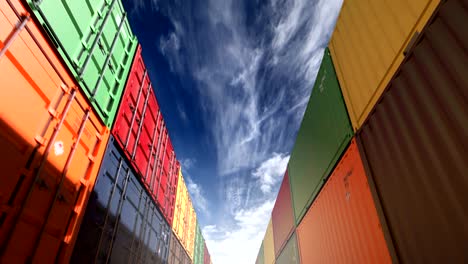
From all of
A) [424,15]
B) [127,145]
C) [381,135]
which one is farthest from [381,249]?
[127,145]

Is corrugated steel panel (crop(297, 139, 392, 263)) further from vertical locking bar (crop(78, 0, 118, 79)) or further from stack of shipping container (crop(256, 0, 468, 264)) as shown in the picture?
vertical locking bar (crop(78, 0, 118, 79))

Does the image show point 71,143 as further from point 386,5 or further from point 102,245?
point 386,5

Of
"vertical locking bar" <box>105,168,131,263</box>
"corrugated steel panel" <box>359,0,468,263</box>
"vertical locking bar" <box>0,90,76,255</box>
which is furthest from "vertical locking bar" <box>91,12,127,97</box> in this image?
"corrugated steel panel" <box>359,0,468,263</box>

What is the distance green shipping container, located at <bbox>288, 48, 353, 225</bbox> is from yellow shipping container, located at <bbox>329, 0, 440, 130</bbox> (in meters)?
0.39

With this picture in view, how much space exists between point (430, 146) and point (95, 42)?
539 centimetres

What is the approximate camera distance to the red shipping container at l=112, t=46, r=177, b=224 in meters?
6.40

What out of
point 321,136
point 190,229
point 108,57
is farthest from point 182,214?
point 108,57

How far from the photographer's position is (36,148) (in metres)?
3.38

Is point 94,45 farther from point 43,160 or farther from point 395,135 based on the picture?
point 395,135

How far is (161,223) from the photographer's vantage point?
9211 mm

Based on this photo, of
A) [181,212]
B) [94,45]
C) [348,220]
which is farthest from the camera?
[181,212]

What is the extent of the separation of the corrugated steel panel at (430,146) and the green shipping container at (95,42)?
4.74 metres

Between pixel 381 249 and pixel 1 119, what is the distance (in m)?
4.88

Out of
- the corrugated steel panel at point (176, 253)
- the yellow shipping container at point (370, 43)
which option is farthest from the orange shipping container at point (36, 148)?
the corrugated steel panel at point (176, 253)
